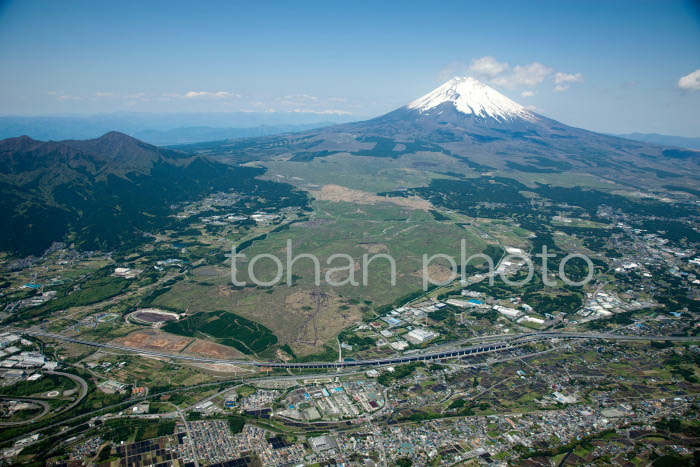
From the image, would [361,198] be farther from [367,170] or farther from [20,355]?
[20,355]

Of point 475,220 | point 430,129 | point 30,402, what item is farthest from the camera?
point 430,129

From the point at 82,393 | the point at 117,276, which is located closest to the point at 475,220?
the point at 117,276

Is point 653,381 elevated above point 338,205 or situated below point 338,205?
below

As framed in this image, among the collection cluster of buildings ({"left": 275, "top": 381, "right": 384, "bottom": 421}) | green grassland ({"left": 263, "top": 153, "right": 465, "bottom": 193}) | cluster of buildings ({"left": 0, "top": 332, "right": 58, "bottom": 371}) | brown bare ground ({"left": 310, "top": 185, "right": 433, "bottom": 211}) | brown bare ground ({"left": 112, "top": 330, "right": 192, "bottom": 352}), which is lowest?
cluster of buildings ({"left": 275, "top": 381, "right": 384, "bottom": 421})

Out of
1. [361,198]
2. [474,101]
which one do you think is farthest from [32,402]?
[474,101]

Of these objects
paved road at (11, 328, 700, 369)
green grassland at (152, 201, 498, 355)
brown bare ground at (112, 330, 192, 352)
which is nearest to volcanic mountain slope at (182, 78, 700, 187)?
green grassland at (152, 201, 498, 355)

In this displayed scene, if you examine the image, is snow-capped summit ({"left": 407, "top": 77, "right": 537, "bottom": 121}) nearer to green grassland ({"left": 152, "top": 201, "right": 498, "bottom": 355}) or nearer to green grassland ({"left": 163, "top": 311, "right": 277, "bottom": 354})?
green grassland ({"left": 152, "top": 201, "right": 498, "bottom": 355})

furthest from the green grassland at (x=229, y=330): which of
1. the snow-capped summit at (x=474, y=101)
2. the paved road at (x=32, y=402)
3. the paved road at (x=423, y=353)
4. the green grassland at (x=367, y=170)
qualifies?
the snow-capped summit at (x=474, y=101)

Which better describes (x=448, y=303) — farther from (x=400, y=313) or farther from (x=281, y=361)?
(x=281, y=361)
